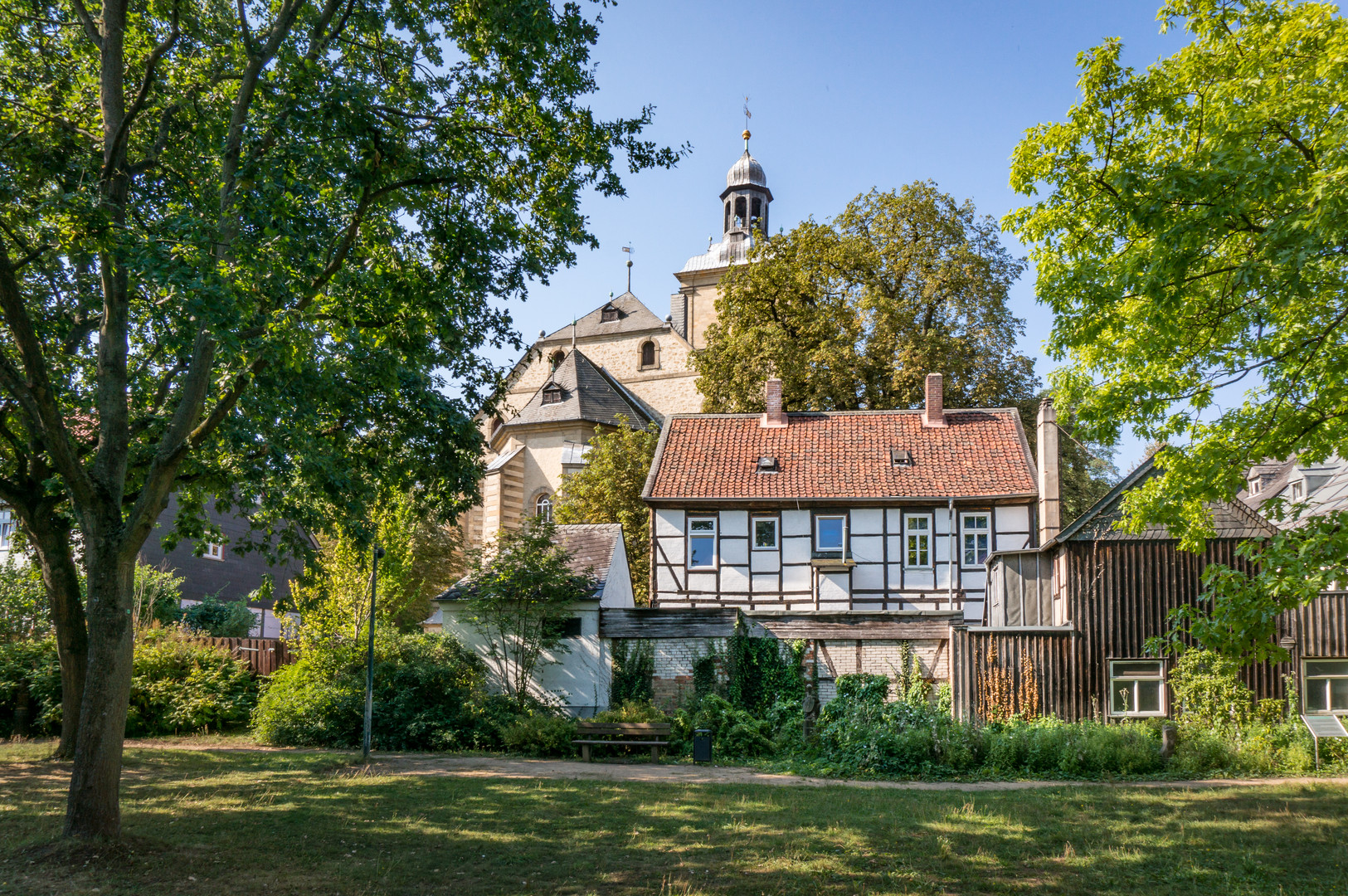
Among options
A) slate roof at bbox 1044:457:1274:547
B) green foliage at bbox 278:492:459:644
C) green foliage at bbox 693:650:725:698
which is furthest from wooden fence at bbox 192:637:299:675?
slate roof at bbox 1044:457:1274:547

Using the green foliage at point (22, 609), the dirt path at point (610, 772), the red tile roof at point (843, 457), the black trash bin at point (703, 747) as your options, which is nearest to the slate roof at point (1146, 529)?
the dirt path at point (610, 772)

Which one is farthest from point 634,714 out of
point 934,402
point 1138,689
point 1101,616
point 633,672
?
point 934,402

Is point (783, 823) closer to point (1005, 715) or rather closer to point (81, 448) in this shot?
point (1005, 715)

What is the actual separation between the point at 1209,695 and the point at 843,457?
10571mm

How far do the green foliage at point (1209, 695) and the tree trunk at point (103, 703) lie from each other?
51.1 feet

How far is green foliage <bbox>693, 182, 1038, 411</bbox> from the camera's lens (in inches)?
1180

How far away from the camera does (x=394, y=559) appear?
21.5 meters

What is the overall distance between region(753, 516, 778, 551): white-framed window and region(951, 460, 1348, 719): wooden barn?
660 centimetres

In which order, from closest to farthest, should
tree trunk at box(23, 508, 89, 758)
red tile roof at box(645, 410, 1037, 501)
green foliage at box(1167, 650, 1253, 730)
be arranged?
1. tree trunk at box(23, 508, 89, 758)
2. green foliage at box(1167, 650, 1253, 730)
3. red tile roof at box(645, 410, 1037, 501)

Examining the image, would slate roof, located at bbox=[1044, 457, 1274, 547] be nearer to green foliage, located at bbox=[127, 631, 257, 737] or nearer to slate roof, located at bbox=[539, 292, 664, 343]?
green foliage, located at bbox=[127, 631, 257, 737]

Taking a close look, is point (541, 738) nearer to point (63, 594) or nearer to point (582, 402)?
point (63, 594)

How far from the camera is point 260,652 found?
2314 centimetres

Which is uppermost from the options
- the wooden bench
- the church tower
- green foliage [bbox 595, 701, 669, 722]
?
the church tower

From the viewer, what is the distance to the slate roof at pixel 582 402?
37.7m
